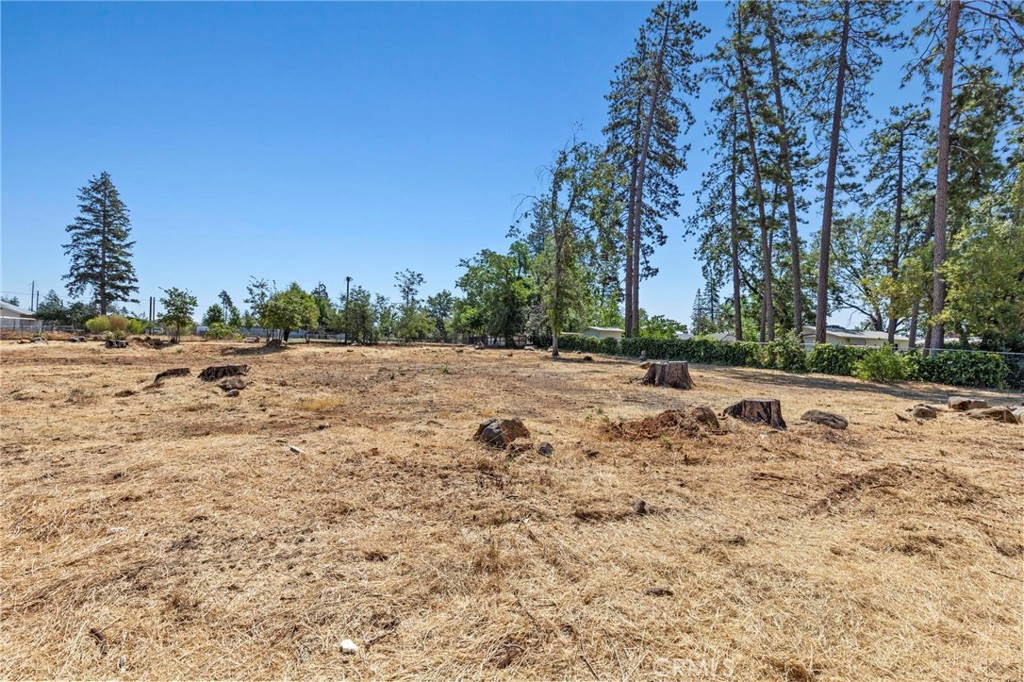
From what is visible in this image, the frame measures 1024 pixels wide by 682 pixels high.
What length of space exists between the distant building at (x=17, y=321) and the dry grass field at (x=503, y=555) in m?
46.9

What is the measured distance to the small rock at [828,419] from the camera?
20.3 ft

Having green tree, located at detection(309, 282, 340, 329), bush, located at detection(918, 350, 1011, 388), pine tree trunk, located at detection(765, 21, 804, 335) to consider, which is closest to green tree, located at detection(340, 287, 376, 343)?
green tree, located at detection(309, 282, 340, 329)

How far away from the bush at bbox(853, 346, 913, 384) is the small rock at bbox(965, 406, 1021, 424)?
705cm

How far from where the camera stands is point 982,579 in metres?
2.49

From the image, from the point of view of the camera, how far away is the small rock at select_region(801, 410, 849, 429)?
20.3 ft

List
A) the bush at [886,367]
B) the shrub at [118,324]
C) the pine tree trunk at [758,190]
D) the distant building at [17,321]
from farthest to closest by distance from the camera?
the distant building at [17,321] → the shrub at [118,324] → the pine tree trunk at [758,190] → the bush at [886,367]

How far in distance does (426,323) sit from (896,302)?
30916 mm

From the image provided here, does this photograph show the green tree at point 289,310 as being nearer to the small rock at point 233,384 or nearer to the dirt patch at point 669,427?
the small rock at point 233,384

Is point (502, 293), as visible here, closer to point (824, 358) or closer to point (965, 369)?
point (824, 358)

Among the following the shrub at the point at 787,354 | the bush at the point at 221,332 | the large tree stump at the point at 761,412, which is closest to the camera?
the large tree stump at the point at 761,412

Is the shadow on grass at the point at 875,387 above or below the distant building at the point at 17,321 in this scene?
below

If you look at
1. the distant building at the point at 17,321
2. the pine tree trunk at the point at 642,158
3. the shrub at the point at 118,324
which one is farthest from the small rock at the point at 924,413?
the distant building at the point at 17,321
